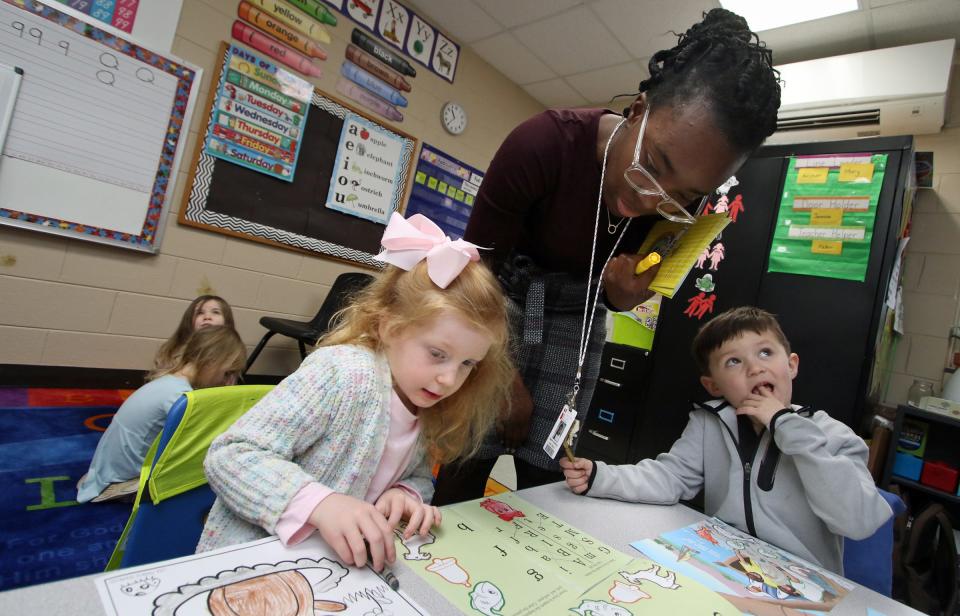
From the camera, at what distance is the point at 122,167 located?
7.45ft

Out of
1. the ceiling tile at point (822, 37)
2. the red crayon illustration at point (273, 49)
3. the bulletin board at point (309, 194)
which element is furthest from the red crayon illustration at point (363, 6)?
the ceiling tile at point (822, 37)

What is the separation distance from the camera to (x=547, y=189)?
96cm

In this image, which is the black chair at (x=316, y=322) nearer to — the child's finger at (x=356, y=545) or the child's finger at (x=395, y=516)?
the child's finger at (x=395, y=516)

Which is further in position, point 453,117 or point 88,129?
point 453,117

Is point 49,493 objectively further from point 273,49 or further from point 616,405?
point 616,405

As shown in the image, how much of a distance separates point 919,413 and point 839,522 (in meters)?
1.65

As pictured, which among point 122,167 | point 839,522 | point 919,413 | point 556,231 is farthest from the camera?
point 122,167

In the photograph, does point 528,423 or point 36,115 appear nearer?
point 528,423

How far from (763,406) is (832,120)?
2576 mm

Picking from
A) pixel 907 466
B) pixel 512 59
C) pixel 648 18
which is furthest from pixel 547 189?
pixel 512 59

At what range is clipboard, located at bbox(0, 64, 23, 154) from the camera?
1.96 m

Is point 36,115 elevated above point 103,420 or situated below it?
above

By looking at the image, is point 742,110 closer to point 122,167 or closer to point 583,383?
point 583,383

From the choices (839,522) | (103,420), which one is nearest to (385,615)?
(839,522)
